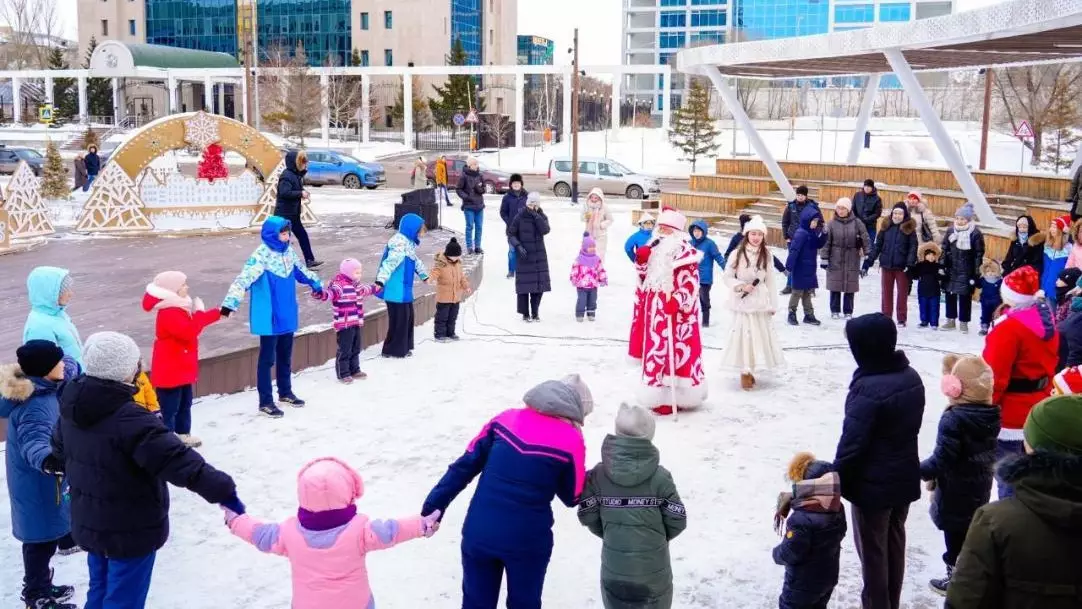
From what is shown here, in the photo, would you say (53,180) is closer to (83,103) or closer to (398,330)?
(398,330)

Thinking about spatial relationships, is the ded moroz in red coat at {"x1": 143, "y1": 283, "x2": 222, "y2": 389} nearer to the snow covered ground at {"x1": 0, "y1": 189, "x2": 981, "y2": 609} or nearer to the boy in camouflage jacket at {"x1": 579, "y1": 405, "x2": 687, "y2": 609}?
the snow covered ground at {"x1": 0, "y1": 189, "x2": 981, "y2": 609}

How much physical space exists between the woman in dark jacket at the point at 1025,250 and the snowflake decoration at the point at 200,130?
13345 mm

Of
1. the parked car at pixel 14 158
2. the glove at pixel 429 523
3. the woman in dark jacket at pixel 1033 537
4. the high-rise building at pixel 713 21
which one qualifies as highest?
the high-rise building at pixel 713 21

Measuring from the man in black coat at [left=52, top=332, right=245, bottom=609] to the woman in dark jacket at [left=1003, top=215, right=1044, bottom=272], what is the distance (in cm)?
902

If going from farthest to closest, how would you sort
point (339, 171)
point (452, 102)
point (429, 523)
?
point (452, 102) → point (339, 171) → point (429, 523)

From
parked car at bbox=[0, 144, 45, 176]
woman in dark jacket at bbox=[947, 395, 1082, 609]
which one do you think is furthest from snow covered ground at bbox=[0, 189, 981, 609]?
parked car at bbox=[0, 144, 45, 176]

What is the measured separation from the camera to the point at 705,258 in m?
11.3

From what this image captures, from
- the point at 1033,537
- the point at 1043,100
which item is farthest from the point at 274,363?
the point at 1043,100

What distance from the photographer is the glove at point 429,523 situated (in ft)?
12.3

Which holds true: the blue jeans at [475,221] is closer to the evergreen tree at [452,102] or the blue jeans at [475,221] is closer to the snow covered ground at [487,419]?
the snow covered ground at [487,419]

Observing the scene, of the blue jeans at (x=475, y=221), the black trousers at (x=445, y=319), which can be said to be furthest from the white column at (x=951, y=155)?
the black trousers at (x=445, y=319)

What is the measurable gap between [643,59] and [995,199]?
3032 inches

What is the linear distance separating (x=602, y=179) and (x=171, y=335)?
24.6 meters

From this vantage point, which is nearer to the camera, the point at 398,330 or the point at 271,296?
the point at 271,296
